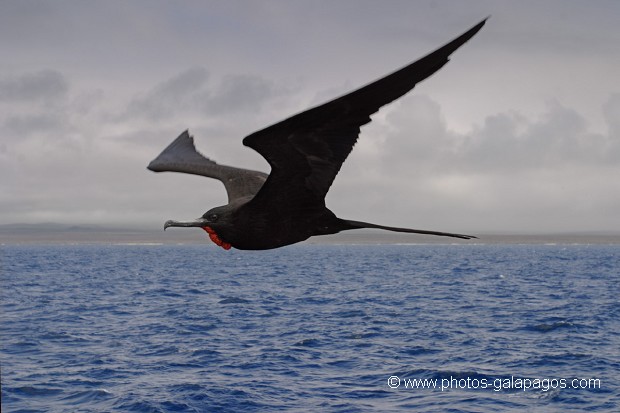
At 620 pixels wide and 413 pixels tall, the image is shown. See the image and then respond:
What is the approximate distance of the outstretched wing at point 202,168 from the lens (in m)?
8.10

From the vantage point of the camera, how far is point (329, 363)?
43.5 metres

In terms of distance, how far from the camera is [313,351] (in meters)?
47.7

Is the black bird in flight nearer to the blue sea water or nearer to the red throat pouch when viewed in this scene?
the red throat pouch

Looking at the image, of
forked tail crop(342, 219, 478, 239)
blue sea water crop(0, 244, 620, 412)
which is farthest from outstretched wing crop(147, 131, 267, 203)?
blue sea water crop(0, 244, 620, 412)

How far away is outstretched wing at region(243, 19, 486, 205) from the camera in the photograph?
438 cm

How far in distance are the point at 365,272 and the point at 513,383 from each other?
333ft

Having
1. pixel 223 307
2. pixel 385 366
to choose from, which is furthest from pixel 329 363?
pixel 223 307

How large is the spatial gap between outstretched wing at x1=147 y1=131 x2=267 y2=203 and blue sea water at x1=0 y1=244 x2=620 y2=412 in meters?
25.0

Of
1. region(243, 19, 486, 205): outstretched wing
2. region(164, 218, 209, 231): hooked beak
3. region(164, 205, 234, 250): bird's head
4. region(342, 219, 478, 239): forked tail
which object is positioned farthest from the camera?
region(164, 205, 234, 250): bird's head

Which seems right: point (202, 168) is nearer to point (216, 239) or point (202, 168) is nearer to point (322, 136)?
point (216, 239)

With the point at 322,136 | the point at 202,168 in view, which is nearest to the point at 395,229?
the point at 322,136

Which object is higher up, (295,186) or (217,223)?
(295,186)

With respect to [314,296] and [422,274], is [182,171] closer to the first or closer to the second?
[314,296]

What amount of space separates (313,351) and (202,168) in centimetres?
4003
